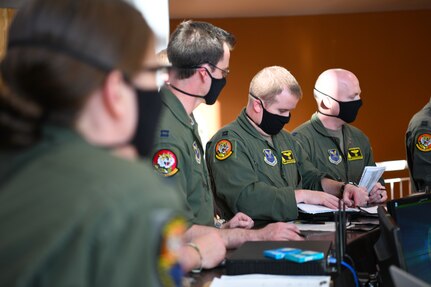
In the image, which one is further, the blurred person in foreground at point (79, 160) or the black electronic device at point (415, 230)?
the black electronic device at point (415, 230)

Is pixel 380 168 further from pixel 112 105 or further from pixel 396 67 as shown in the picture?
pixel 396 67

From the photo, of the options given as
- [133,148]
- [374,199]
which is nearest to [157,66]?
[133,148]

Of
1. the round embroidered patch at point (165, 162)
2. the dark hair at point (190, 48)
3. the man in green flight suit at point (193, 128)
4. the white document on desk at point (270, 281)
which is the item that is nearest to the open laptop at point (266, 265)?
the white document on desk at point (270, 281)

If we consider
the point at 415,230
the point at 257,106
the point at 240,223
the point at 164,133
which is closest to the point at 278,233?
the point at 240,223

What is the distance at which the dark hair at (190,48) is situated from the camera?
2.98 metres

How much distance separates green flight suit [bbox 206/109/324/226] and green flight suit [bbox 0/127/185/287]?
264cm

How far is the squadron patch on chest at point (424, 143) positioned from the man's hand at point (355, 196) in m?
1.07

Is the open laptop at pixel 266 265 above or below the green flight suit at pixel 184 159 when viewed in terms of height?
below

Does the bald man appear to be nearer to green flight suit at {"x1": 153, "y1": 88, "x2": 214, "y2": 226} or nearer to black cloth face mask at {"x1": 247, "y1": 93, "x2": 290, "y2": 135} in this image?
black cloth face mask at {"x1": 247, "y1": 93, "x2": 290, "y2": 135}

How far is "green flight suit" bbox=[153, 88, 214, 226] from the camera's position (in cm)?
266

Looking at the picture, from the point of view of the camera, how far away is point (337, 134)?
15.0 ft

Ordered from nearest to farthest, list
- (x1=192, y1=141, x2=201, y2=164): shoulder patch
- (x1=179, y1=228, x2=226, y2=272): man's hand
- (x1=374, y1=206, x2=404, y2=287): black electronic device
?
(x1=374, y1=206, x2=404, y2=287): black electronic device, (x1=179, y1=228, x2=226, y2=272): man's hand, (x1=192, y1=141, x2=201, y2=164): shoulder patch

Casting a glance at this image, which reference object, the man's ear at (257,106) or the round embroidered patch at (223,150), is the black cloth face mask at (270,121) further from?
the round embroidered patch at (223,150)

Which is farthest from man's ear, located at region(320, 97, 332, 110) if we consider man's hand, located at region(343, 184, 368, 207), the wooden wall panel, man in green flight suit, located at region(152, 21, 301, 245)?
the wooden wall panel
